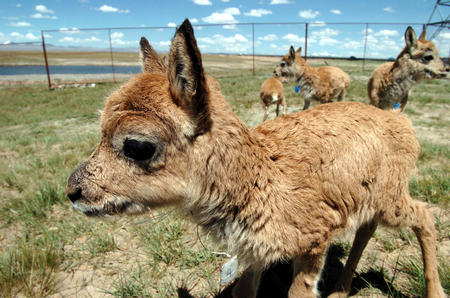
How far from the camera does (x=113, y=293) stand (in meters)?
2.57

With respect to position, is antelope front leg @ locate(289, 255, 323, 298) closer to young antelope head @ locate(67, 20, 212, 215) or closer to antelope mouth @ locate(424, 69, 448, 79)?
young antelope head @ locate(67, 20, 212, 215)

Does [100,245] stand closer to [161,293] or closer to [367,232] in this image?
[161,293]

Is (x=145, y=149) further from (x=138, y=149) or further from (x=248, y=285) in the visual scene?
(x=248, y=285)

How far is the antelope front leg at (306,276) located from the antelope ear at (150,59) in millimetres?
1860

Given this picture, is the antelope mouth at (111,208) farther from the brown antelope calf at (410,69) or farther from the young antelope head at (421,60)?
the young antelope head at (421,60)

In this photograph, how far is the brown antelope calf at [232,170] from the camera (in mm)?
1743

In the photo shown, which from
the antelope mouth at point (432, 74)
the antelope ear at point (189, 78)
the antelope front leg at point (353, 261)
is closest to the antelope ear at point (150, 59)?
the antelope ear at point (189, 78)

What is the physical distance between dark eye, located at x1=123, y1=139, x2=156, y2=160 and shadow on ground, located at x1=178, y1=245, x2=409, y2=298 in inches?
62.4

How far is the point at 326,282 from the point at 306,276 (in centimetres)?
101

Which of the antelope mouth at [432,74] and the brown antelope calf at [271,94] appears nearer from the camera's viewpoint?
the antelope mouth at [432,74]

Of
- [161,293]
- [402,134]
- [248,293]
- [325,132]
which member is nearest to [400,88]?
[402,134]

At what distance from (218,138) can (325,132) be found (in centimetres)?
89

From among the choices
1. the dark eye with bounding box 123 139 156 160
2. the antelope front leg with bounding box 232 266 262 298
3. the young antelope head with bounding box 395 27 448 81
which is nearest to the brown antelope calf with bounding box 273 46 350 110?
the young antelope head with bounding box 395 27 448 81

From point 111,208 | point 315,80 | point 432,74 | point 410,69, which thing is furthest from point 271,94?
point 111,208
